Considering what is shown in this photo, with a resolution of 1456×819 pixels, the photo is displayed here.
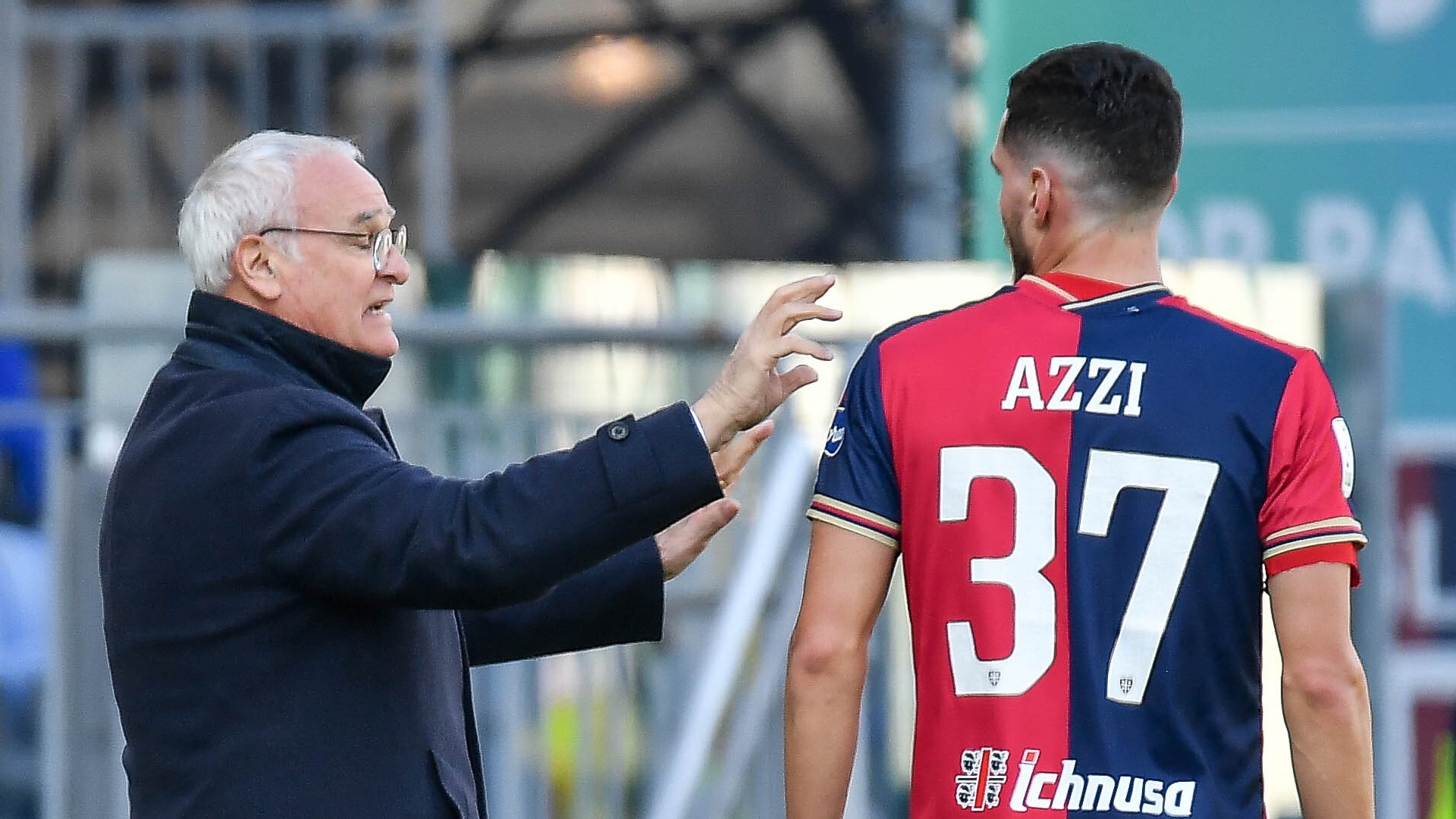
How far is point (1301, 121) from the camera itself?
6945mm

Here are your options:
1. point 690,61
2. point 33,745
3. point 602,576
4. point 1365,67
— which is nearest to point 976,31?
point 1365,67

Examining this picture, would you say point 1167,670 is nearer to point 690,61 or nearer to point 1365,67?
point 1365,67

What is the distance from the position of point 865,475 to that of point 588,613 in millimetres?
534

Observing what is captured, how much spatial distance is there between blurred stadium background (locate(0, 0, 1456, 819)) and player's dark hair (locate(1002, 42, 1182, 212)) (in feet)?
4.91

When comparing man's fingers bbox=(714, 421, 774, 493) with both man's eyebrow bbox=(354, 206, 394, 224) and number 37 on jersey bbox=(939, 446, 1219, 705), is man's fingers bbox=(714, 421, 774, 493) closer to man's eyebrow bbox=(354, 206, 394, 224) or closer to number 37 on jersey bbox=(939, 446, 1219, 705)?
number 37 on jersey bbox=(939, 446, 1219, 705)

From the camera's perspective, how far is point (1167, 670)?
232 centimetres

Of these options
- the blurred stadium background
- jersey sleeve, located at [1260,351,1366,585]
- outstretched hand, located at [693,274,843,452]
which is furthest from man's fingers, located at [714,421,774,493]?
the blurred stadium background

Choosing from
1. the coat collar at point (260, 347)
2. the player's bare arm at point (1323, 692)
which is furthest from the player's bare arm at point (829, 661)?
the coat collar at point (260, 347)

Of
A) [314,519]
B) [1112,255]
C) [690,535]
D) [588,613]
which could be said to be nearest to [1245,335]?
[1112,255]

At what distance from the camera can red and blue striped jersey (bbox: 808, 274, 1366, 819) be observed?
2.32 meters

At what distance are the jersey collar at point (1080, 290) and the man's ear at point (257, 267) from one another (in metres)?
0.88

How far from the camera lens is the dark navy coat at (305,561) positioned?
7.49ft

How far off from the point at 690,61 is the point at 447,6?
1.11 meters

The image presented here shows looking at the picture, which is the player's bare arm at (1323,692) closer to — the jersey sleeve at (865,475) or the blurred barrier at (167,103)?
the jersey sleeve at (865,475)
